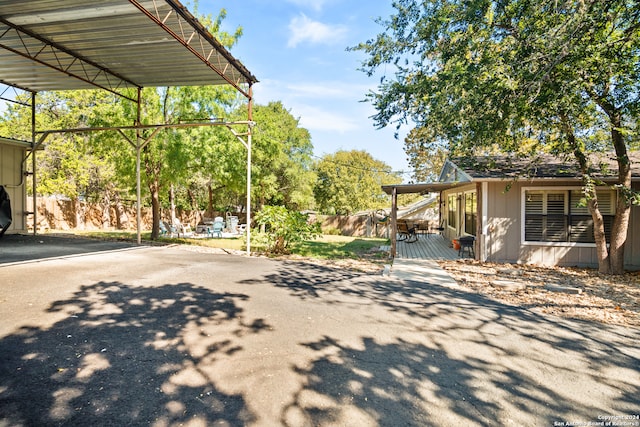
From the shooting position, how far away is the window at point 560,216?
9.10 metres

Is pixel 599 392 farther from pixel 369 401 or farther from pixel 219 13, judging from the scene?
pixel 219 13

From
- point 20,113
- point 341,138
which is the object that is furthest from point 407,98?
point 341,138

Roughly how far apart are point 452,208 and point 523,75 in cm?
1007

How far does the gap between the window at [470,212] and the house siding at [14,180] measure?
658 inches

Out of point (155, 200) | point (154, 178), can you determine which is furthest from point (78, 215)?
point (154, 178)

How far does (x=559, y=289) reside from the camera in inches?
252

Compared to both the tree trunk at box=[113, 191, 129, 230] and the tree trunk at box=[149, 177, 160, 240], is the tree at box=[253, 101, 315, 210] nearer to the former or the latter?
the tree trunk at box=[149, 177, 160, 240]

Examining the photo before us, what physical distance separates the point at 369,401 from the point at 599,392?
188cm

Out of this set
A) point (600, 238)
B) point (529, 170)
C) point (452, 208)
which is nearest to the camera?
point (600, 238)

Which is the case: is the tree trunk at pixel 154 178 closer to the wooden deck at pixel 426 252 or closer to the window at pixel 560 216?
the wooden deck at pixel 426 252

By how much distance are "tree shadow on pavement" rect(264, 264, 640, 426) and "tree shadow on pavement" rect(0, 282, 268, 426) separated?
795 mm

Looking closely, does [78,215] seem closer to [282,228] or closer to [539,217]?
[282,228]

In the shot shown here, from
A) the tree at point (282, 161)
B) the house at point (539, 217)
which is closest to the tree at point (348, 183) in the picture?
the tree at point (282, 161)

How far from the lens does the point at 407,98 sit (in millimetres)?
9008
